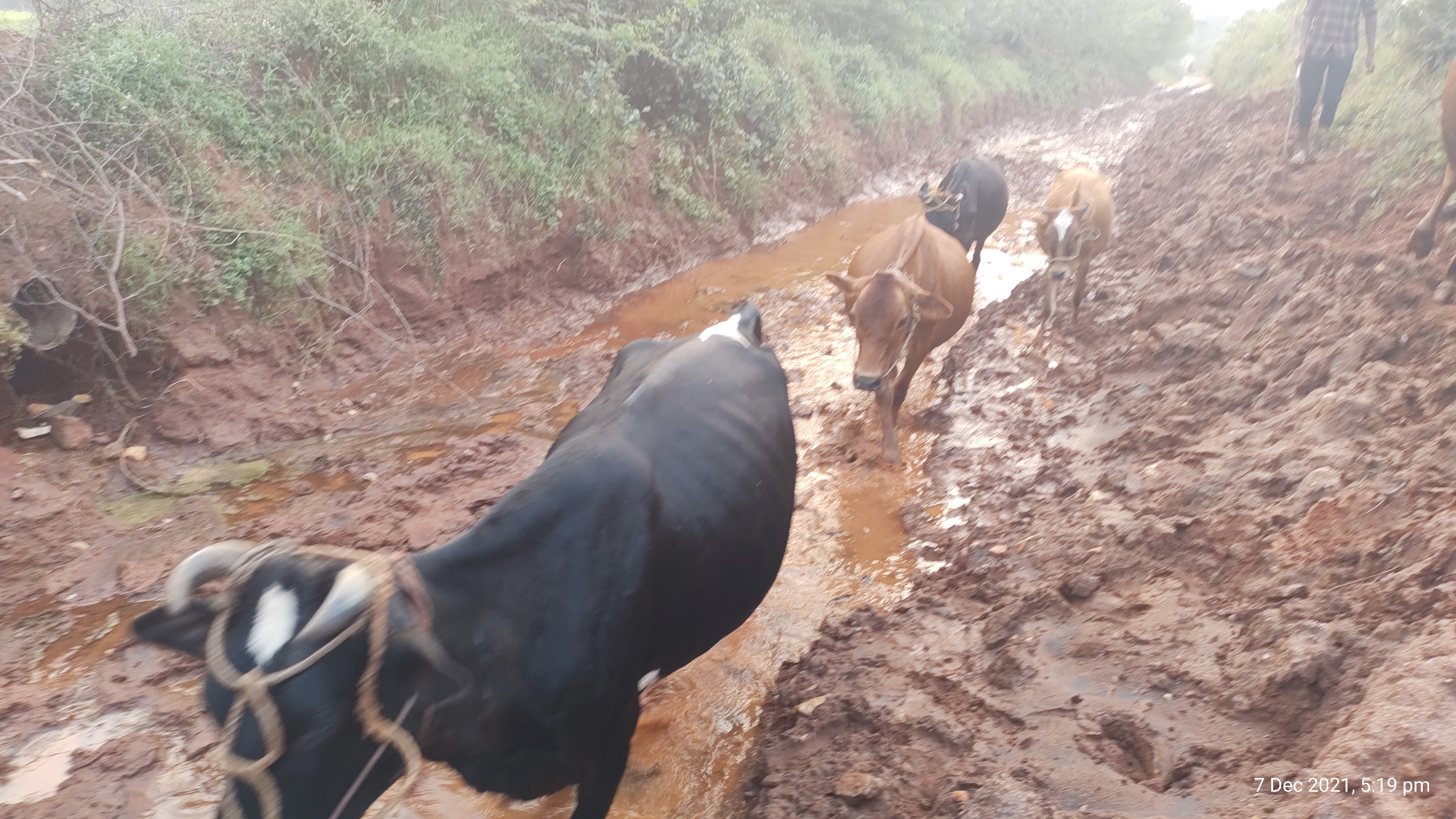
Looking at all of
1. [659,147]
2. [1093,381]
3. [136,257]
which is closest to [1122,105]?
[659,147]

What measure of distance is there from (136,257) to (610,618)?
5528 millimetres

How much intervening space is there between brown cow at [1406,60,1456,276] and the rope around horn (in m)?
7.00

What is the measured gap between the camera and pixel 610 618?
2455mm

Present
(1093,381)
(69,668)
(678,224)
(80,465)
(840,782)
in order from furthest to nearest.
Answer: (678,224)
(1093,381)
(80,465)
(69,668)
(840,782)

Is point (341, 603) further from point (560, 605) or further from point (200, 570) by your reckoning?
point (560, 605)

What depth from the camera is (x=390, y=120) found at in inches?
326

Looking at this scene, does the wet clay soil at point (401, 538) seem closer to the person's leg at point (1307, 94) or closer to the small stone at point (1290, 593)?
the small stone at point (1290, 593)

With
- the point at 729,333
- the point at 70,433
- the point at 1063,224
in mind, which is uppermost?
the point at 729,333

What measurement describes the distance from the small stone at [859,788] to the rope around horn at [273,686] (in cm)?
145

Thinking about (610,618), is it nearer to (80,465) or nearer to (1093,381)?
(80,465)

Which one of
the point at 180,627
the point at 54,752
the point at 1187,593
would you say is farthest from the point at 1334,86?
the point at 54,752

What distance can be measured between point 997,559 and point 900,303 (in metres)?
1.88

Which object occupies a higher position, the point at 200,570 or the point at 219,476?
the point at 200,570

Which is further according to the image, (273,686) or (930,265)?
(930,265)
